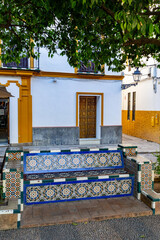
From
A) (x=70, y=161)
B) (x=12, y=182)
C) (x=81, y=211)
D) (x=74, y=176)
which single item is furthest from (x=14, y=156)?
(x=81, y=211)

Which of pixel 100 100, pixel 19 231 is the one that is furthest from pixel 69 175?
pixel 100 100

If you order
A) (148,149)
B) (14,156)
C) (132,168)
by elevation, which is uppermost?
(14,156)

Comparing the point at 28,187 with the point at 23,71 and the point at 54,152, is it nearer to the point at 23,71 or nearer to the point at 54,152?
the point at 54,152

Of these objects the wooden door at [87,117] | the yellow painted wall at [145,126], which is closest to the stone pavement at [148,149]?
the yellow painted wall at [145,126]

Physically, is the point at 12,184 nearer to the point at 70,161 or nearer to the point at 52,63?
the point at 70,161

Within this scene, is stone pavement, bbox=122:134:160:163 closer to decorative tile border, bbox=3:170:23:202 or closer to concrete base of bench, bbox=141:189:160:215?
concrete base of bench, bbox=141:189:160:215

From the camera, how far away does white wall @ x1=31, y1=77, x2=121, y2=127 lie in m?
10.9

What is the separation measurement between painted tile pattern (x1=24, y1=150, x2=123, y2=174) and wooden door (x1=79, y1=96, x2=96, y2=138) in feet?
23.9

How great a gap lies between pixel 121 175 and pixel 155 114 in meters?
8.57

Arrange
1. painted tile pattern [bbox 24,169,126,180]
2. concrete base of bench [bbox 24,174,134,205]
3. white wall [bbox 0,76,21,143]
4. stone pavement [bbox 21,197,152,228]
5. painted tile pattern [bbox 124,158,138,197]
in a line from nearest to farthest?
stone pavement [bbox 21,197,152,228]
concrete base of bench [bbox 24,174,134,205]
painted tile pattern [bbox 24,169,126,180]
painted tile pattern [bbox 124,158,138,197]
white wall [bbox 0,76,21,143]

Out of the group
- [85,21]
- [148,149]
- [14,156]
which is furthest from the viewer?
[148,149]

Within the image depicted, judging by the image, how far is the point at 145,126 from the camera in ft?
43.1

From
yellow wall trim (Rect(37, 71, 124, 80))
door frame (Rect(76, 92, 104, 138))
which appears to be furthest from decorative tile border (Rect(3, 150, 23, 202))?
door frame (Rect(76, 92, 104, 138))

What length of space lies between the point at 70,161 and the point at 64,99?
22.9 ft
